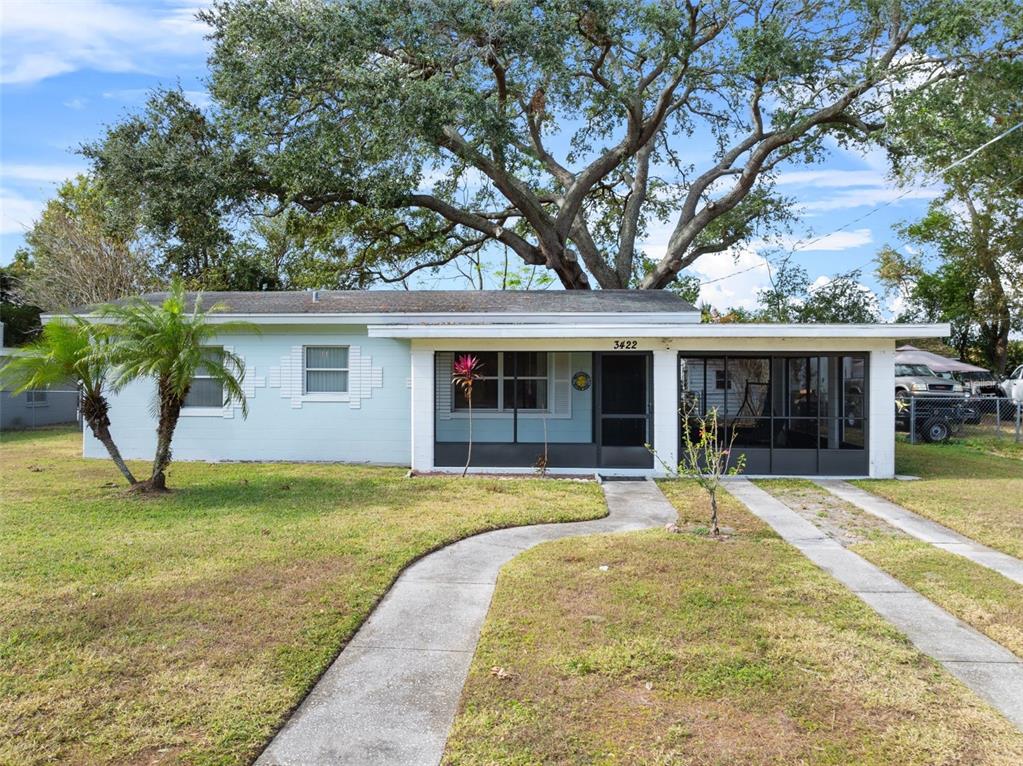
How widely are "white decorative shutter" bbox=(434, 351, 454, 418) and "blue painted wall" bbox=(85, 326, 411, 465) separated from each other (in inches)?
24.0

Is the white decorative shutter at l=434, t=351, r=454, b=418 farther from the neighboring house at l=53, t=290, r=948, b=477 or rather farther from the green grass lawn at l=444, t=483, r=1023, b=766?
the green grass lawn at l=444, t=483, r=1023, b=766

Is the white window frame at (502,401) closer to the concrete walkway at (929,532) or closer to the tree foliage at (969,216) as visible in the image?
the concrete walkway at (929,532)

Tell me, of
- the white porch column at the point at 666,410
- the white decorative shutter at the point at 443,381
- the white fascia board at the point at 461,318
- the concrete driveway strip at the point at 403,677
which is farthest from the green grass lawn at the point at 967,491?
the white decorative shutter at the point at 443,381

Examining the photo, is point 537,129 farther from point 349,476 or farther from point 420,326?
point 349,476

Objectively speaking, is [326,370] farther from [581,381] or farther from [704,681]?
[704,681]

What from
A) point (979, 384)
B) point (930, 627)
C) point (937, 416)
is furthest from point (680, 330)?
point (979, 384)

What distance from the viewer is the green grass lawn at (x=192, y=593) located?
3.56m

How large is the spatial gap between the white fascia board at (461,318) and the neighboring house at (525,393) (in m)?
0.03

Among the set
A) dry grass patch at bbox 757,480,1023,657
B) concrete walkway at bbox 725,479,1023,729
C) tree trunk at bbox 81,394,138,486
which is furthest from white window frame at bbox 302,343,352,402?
concrete walkway at bbox 725,479,1023,729

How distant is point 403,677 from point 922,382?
22950 millimetres

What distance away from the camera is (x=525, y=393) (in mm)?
14180

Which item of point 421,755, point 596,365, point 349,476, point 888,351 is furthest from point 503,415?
point 421,755

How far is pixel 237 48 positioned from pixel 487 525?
50.8 feet

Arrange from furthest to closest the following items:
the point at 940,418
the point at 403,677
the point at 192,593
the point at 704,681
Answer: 1. the point at 940,418
2. the point at 192,593
3. the point at 403,677
4. the point at 704,681
